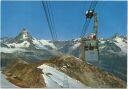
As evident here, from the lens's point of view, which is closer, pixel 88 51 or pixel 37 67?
pixel 88 51

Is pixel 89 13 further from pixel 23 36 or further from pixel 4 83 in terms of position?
pixel 4 83

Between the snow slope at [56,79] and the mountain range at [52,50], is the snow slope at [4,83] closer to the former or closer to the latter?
the mountain range at [52,50]

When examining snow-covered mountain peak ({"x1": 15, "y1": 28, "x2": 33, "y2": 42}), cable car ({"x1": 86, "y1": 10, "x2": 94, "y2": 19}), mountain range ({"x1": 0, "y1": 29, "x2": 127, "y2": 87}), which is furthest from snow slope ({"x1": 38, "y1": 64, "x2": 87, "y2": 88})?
cable car ({"x1": 86, "y1": 10, "x2": 94, "y2": 19})

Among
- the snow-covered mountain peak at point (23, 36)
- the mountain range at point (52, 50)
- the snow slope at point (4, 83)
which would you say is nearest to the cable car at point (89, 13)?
the mountain range at point (52, 50)

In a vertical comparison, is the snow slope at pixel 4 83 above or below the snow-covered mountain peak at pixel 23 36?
below

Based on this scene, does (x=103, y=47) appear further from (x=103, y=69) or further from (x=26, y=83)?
(x=26, y=83)

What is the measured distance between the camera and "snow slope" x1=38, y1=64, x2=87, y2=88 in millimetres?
8462

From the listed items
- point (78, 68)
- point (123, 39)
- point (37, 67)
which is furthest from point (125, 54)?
point (37, 67)

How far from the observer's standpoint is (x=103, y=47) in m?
8.59

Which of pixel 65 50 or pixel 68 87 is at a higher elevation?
pixel 65 50

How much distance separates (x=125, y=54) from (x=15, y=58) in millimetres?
1703

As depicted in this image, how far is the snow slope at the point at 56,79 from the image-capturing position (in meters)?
8.46

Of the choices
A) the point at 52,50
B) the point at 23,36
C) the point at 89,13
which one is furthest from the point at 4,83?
the point at 89,13

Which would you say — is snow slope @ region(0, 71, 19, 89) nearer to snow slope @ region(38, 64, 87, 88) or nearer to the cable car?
snow slope @ region(38, 64, 87, 88)
